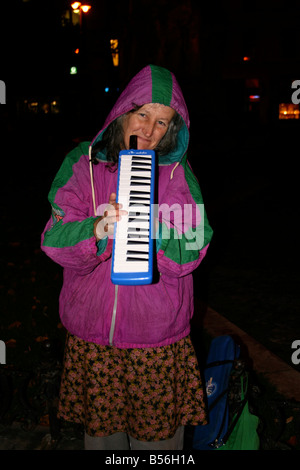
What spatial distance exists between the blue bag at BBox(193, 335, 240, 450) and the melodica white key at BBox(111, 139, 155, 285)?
1.45 metres

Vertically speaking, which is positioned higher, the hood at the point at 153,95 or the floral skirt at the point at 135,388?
the hood at the point at 153,95

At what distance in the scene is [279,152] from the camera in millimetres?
21484

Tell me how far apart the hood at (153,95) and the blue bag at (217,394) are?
150 cm

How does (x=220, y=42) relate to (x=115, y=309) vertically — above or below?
above

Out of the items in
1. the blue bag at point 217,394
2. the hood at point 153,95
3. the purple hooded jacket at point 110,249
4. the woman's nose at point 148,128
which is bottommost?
the blue bag at point 217,394

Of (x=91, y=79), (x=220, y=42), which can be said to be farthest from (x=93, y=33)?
(x=220, y=42)

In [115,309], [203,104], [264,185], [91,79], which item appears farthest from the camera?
[91,79]

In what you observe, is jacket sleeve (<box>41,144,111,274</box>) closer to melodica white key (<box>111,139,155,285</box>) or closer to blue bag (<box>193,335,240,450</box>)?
melodica white key (<box>111,139,155,285</box>)

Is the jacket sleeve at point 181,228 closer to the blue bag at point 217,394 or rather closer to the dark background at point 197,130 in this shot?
the blue bag at point 217,394

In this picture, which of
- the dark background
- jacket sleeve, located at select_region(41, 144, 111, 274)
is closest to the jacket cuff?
jacket sleeve, located at select_region(41, 144, 111, 274)

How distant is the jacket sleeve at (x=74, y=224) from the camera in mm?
1848

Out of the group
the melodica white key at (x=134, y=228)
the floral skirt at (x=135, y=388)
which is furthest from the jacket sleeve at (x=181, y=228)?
the floral skirt at (x=135, y=388)
